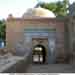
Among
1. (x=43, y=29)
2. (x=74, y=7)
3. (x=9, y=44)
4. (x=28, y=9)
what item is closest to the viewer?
(x=9, y=44)

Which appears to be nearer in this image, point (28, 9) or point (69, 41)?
point (69, 41)

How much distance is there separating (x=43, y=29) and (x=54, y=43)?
85 centimetres

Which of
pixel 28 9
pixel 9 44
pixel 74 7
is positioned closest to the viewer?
pixel 9 44

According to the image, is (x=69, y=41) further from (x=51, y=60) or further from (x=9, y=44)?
(x=9, y=44)

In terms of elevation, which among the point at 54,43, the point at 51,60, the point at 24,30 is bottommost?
the point at 51,60

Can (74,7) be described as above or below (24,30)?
above

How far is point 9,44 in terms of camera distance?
923cm

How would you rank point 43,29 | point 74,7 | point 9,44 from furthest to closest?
point 74,7 → point 43,29 → point 9,44

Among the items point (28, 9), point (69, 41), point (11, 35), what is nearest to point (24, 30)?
point (11, 35)

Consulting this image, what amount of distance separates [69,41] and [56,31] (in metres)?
0.75

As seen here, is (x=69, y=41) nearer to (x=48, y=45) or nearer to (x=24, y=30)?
(x=48, y=45)

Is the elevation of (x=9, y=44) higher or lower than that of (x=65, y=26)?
lower

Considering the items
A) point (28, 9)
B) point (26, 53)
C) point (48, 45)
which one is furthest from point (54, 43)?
point (28, 9)

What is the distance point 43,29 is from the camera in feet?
32.6
